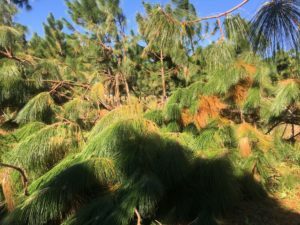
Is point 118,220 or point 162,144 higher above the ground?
point 162,144

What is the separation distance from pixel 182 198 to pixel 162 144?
10.7 inches

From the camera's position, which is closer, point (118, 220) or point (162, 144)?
point (118, 220)

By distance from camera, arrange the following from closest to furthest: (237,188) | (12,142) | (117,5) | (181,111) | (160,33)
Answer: (160,33) < (237,188) < (12,142) < (181,111) < (117,5)

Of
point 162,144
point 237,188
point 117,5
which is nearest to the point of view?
point 162,144

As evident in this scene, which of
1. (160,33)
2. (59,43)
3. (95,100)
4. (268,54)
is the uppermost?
(59,43)

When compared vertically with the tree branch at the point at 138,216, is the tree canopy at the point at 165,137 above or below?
above

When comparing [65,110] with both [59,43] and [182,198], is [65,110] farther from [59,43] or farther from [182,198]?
[59,43]

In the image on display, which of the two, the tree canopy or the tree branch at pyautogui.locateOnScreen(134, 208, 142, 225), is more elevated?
the tree canopy

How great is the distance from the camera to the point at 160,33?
5.12 feet

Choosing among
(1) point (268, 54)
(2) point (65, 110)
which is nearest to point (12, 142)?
(2) point (65, 110)

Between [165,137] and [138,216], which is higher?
[165,137]

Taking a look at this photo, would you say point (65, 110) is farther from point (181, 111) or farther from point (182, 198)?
point (182, 198)

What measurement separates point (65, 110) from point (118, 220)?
1165mm

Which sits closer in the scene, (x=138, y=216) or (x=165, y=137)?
(x=138, y=216)
